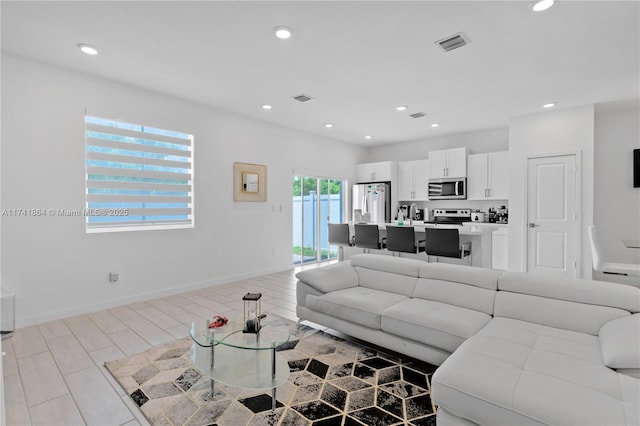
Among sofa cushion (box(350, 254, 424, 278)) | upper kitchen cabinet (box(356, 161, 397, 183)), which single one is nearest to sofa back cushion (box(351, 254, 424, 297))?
sofa cushion (box(350, 254, 424, 278))

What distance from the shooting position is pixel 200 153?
15.7 feet

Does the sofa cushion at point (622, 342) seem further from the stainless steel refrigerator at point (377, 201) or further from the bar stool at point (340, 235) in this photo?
the stainless steel refrigerator at point (377, 201)

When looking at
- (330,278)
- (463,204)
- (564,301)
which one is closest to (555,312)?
(564,301)

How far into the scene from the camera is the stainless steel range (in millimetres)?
6586

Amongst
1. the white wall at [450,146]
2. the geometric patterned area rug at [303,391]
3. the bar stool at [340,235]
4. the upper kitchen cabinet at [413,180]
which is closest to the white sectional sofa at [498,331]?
the geometric patterned area rug at [303,391]

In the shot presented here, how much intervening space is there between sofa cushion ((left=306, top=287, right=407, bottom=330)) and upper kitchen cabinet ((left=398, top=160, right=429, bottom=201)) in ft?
14.3

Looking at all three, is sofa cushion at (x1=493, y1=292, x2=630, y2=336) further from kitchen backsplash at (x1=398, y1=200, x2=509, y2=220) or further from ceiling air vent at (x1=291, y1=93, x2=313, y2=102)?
kitchen backsplash at (x1=398, y1=200, x2=509, y2=220)

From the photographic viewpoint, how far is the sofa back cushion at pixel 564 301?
2.10m

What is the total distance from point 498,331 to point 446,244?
2043mm

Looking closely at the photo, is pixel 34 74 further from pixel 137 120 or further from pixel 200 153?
pixel 200 153

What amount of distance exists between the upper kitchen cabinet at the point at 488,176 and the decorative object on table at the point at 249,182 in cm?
397

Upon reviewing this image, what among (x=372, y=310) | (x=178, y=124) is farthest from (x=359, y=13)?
(x=178, y=124)

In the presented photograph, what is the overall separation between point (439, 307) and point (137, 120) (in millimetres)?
4106

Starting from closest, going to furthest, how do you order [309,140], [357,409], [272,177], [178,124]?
[357,409]
[178,124]
[272,177]
[309,140]
